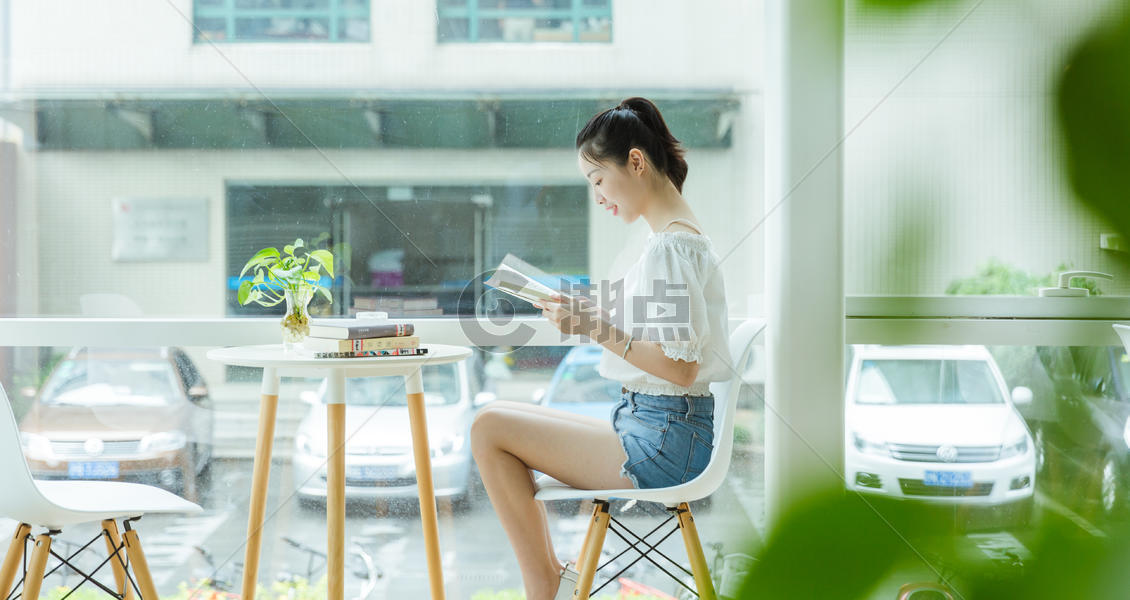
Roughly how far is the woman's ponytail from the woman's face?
0.05 ft

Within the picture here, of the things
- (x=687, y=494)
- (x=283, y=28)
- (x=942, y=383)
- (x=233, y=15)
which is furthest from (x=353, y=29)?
(x=942, y=383)

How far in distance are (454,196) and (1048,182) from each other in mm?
1952

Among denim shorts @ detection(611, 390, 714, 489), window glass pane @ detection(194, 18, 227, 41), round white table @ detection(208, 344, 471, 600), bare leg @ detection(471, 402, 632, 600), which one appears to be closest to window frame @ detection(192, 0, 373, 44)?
window glass pane @ detection(194, 18, 227, 41)

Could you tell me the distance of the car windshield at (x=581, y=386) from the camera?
2057mm

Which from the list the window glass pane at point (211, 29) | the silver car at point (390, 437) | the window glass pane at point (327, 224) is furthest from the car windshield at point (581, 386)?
the window glass pane at point (211, 29)

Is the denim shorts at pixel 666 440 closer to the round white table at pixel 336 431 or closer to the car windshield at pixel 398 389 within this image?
the round white table at pixel 336 431

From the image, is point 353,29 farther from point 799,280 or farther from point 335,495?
point 799,280

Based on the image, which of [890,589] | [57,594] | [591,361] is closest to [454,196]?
[591,361]

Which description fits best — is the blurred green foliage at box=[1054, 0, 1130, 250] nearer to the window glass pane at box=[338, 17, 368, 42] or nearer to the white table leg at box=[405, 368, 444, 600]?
the white table leg at box=[405, 368, 444, 600]

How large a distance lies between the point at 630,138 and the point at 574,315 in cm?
39

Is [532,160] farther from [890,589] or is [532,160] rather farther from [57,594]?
[890,589]

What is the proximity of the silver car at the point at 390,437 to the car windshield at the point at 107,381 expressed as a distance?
1.23 ft

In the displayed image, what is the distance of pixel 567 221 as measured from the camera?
208 centimetres

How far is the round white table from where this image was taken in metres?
1.56
